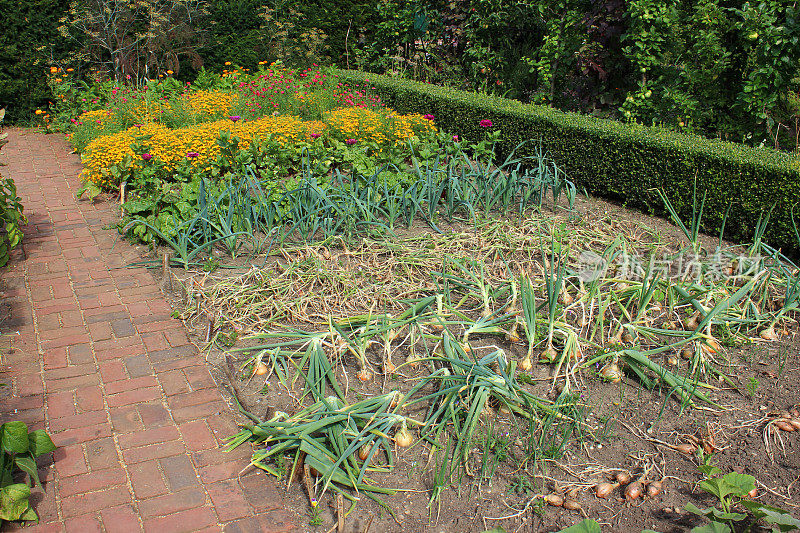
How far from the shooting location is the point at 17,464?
2.54 meters

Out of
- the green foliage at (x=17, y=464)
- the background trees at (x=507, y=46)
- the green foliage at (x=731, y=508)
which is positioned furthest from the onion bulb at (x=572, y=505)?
the background trees at (x=507, y=46)

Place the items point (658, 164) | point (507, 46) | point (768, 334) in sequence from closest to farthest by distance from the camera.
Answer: point (768, 334)
point (658, 164)
point (507, 46)

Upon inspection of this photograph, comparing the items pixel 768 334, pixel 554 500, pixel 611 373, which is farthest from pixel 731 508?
pixel 768 334

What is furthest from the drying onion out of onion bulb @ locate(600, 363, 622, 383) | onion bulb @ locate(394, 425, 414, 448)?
onion bulb @ locate(394, 425, 414, 448)

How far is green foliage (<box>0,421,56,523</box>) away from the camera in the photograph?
7.88ft

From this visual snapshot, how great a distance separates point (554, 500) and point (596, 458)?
1.23ft

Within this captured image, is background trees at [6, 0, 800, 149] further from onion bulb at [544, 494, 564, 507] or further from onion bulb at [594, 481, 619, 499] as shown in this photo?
onion bulb at [544, 494, 564, 507]

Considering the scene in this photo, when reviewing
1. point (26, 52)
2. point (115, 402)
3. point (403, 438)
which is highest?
point (26, 52)

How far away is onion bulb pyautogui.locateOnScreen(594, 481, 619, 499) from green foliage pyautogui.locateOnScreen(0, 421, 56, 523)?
90.7 inches

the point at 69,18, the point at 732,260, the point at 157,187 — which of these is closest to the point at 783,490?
the point at 732,260

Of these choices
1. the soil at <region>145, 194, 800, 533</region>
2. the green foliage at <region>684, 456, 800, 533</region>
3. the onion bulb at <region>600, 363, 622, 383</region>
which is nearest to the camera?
the green foliage at <region>684, 456, 800, 533</region>

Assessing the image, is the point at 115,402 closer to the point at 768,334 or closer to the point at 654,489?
the point at 654,489

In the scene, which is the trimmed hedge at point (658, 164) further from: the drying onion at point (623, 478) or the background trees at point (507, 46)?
the drying onion at point (623, 478)

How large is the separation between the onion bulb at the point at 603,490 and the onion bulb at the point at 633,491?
66 millimetres
